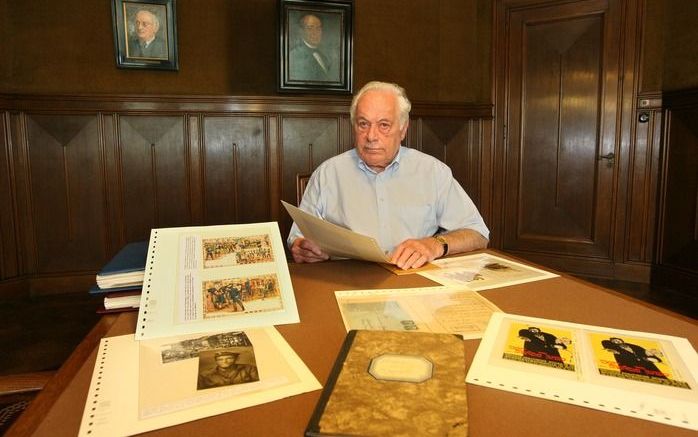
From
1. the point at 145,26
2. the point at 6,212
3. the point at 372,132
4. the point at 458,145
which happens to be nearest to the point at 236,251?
the point at 372,132

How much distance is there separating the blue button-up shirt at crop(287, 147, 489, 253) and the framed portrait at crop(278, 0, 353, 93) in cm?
212

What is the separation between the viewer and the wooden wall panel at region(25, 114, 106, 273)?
3510mm

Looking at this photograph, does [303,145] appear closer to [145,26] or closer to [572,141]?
[145,26]

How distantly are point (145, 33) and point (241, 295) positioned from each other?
11.3ft

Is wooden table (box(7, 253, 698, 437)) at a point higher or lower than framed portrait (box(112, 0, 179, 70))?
lower

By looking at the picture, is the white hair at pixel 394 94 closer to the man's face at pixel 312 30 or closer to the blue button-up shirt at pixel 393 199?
the blue button-up shirt at pixel 393 199

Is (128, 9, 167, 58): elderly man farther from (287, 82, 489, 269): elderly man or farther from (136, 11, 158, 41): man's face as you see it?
(287, 82, 489, 269): elderly man

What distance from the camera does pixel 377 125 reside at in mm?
1886

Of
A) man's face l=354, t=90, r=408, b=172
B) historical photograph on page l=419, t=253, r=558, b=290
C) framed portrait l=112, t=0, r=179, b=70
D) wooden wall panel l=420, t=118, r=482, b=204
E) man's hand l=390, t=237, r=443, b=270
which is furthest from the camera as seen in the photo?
wooden wall panel l=420, t=118, r=482, b=204

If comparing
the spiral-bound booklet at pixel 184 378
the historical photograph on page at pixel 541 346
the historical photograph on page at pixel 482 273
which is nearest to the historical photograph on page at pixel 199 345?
the spiral-bound booklet at pixel 184 378

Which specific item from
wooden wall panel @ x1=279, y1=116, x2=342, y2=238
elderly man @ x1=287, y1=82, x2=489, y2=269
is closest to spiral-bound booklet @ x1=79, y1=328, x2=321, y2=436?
elderly man @ x1=287, y1=82, x2=489, y2=269

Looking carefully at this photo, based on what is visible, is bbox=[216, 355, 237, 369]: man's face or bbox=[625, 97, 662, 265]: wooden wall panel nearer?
bbox=[216, 355, 237, 369]: man's face

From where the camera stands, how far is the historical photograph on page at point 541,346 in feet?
2.41

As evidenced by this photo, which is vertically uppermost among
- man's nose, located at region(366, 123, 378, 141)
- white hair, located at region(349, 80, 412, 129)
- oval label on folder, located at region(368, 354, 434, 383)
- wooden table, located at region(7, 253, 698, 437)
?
white hair, located at region(349, 80, 412, 129)
